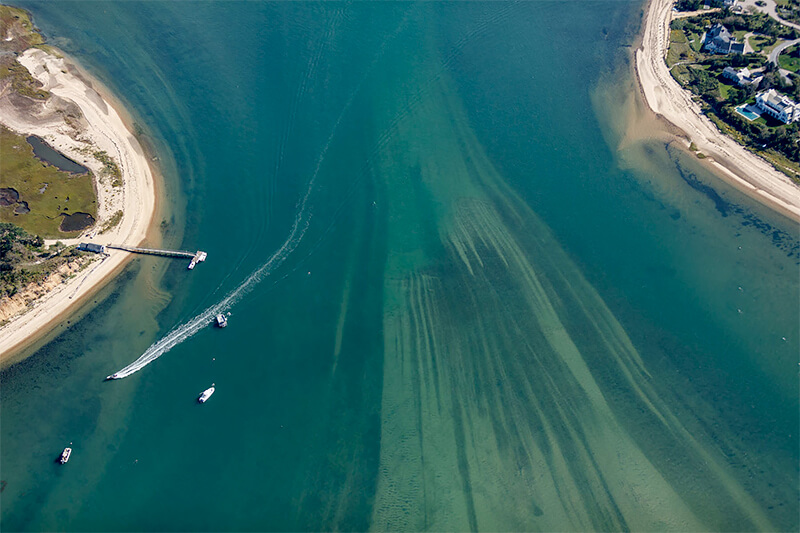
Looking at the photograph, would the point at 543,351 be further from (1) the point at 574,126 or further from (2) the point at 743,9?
(2) the point at 743,9

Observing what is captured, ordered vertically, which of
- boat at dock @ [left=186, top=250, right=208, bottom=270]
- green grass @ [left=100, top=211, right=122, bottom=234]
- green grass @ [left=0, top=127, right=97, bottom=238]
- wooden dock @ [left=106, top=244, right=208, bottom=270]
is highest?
green grass @ [left=0, top=127, right=97, bottom=238]

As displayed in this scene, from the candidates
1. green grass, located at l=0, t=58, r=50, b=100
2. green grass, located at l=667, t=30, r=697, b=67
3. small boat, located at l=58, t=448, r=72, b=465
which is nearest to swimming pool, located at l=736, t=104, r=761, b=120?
green grass, located at l=667, t=30, r=697, b=67

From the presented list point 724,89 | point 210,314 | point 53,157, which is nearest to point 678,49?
point 724,89

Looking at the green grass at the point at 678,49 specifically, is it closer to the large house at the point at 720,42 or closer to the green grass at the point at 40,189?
the large house at the point at 720,42

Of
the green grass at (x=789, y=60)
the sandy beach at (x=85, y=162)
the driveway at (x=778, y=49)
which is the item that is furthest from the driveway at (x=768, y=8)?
the sandy beach at (x=85, y=162)

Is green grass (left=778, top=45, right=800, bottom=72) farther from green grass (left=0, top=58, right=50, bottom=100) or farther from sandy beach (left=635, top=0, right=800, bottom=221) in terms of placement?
green grass (left=0, top=58, right=50, bottom=100)

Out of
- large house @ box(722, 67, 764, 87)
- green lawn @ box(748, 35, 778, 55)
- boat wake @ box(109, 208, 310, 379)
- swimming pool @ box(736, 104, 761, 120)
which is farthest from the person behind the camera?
green lawn @ box(748, 35, 778, 55)

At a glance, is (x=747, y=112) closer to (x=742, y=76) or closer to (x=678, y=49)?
(x=742, y=76)

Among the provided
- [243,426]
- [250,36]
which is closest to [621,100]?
[250,36]
